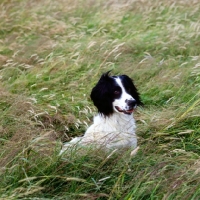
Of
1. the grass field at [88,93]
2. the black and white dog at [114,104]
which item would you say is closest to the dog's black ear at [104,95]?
the black and white dog at [114,104]

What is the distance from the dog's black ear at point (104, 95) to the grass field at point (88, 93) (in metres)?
0.31

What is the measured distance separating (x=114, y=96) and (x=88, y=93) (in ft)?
3.46

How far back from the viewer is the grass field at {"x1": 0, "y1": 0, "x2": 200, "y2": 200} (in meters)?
3.00

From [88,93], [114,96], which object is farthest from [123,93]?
[88,93]

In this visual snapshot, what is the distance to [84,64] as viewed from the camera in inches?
226

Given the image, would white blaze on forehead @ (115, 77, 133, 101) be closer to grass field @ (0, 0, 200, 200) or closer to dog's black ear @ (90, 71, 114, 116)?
dog's black ear @ (90, 71, 114, 116)

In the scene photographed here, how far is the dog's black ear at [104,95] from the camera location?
4.07m

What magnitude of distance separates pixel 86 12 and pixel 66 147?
16.7 feet

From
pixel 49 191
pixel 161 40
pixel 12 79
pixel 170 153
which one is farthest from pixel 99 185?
pixel 161 40

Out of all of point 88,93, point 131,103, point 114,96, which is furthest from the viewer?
point 88,93

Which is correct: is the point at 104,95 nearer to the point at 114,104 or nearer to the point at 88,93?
the point at 114,104

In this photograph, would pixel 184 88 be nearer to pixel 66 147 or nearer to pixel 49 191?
pixel 66 147

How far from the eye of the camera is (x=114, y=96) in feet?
13.3

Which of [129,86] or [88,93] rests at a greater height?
[129,86]
